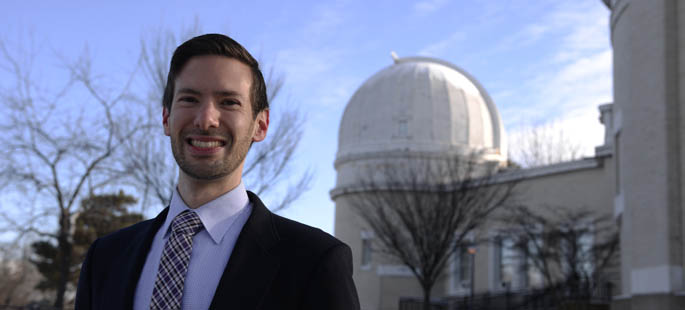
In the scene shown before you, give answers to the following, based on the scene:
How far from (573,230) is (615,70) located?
8.08 metres

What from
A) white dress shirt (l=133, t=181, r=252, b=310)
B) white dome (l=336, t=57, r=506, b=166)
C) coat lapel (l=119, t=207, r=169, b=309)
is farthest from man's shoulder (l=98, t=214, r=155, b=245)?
white dome (l=336, t=57, r=506, b=166)

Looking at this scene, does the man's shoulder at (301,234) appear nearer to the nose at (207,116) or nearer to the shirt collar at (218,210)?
the shirt collar at (218,210)

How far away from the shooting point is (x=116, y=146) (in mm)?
17078

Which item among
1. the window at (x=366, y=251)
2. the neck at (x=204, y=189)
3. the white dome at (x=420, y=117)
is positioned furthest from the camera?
the white dome at (x=420, y=117)

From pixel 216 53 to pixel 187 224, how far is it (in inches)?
20.5

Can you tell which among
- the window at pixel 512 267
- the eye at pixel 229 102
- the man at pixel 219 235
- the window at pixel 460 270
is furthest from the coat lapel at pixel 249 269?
the window at pixel 460 270

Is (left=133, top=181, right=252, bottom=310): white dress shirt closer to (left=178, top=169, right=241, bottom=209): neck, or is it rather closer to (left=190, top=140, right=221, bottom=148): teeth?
(left=178, top=169, right=241, bottom=209): neck

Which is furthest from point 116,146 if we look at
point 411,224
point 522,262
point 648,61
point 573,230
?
point 522,262

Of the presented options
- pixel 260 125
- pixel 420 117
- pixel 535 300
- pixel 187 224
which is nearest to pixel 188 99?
pixel 260 125

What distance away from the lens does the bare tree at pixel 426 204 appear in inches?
1118

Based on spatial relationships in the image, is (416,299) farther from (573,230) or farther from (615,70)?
(615,70)

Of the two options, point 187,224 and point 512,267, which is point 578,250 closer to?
point 512,267

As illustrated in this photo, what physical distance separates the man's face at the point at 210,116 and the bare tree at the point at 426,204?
24905 mm

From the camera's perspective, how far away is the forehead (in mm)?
2301
